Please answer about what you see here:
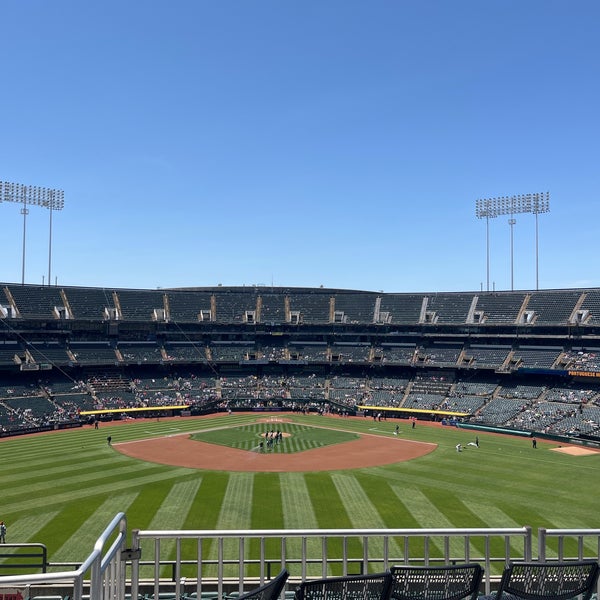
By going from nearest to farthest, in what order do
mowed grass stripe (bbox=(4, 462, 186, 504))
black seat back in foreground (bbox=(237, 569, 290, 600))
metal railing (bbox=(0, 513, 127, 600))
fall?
1. metal railing (bbox=(0, 513, 127, 600))
2. black seat back in foreground (bbox=(237, 569, 290, 600))
3. mowed grass stripe (bbox=(4, 462, 186, 504))

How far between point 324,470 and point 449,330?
48.7 meters

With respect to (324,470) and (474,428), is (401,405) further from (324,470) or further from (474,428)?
(324,470)

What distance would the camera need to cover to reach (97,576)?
175 inches

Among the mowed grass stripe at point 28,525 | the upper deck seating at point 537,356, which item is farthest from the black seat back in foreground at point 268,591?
the upper deck seating at point 537,356

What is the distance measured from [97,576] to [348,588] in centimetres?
250

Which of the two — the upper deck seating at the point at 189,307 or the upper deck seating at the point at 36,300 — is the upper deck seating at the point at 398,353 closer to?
the upper deck seating at the point at 189,307

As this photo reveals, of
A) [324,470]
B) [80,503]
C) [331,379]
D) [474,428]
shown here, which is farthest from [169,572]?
[331,379]

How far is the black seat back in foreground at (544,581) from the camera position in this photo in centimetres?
585

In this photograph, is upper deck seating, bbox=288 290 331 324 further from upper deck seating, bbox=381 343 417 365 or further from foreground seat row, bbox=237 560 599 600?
foreground seat row, bbox=237 560 599 600

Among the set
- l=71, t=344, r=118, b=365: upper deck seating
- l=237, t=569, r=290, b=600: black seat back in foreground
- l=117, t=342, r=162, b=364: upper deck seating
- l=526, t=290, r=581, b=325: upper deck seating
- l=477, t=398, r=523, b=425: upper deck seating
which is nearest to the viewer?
l=237, t=569, r=290, b=600: black seat back in foreground

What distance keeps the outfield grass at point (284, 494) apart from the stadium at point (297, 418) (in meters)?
0.20

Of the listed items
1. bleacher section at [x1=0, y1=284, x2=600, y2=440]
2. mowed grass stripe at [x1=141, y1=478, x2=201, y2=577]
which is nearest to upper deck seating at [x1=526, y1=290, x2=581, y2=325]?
bleacher section at [x1=0, y1=284, x2=600, y2=440]

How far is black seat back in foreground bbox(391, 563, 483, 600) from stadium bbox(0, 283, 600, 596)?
0.81 m

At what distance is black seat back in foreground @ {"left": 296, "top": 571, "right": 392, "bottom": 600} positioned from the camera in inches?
207
